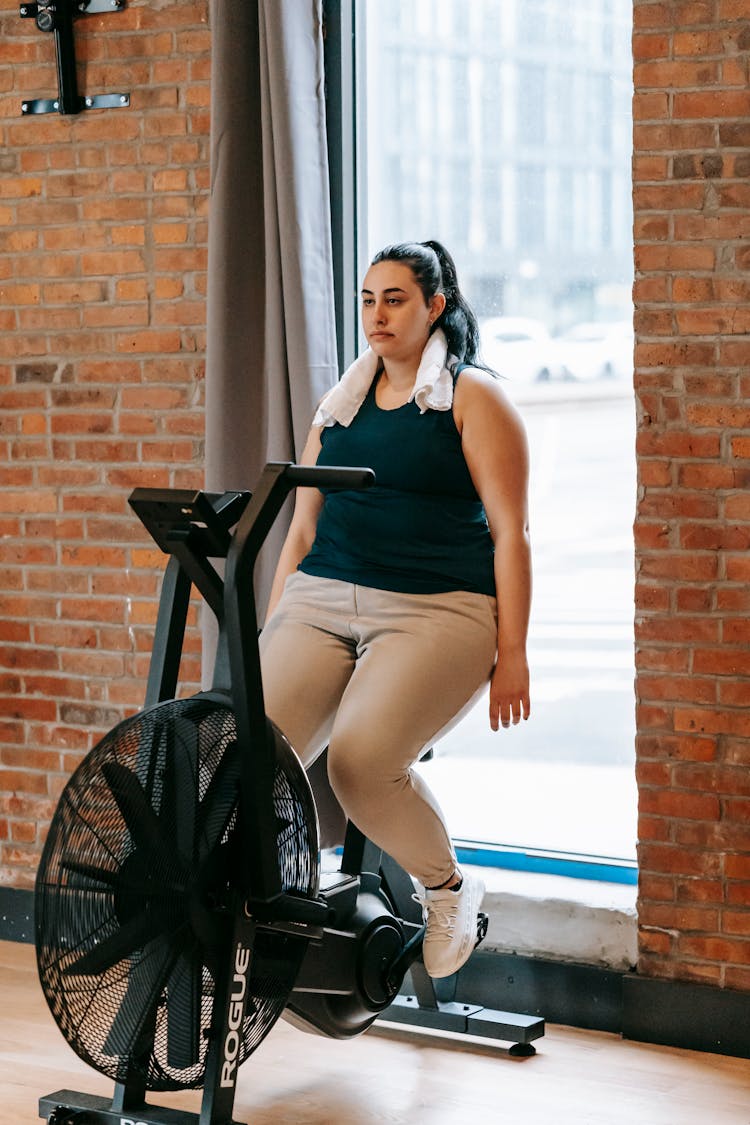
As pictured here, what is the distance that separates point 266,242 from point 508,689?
3.49 feet

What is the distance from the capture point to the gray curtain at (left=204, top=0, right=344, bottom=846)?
291cm

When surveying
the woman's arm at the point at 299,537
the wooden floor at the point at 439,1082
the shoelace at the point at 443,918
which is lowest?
the wooden floor at the point at 439,1082

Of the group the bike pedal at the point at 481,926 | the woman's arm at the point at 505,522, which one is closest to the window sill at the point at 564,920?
the bike pedal at the point at 481,926

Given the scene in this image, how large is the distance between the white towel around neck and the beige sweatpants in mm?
318

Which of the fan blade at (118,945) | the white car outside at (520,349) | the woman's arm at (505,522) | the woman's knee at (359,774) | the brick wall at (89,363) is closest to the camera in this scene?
the fan blade at (118,945)

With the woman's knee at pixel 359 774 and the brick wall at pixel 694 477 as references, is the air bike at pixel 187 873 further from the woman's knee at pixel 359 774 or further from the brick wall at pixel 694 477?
the brick wall at pixel 694 477

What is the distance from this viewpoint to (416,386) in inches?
102

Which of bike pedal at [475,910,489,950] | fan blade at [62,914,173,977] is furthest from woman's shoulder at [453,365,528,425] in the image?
fan blade at [62,914,173,977]

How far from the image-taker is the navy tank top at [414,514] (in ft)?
8.49

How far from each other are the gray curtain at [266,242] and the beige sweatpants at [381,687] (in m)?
0.44

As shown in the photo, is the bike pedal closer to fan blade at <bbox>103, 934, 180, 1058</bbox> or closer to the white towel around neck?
fan blade at <bbox>103, 934, 180, 1058</bbox>

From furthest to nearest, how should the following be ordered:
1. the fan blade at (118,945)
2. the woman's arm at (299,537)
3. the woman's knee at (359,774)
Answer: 1. the woman's arm at (299,537)
2. the woman's knee at (359,774)
3. the fan blade at (118,945)

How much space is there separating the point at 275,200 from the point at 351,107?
39cm

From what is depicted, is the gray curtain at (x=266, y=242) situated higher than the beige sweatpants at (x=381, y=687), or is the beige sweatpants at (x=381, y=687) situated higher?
the gray curtain at (x=266, y=242)
